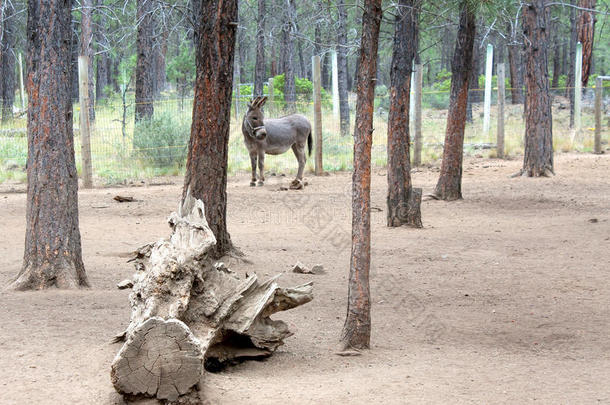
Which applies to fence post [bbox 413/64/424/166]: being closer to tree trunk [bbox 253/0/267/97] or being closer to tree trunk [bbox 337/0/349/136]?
tree trunk [bbox 337/0/349/136]

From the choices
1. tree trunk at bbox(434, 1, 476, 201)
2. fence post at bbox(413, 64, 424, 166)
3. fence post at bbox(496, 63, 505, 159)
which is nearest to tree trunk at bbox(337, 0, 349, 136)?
fence post at bbox(413, 64, 424, 166)

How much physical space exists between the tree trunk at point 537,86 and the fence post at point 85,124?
8.35 metres

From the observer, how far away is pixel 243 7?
36000 millimetres

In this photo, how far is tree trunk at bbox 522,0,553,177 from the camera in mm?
14445

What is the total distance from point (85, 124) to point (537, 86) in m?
8.62

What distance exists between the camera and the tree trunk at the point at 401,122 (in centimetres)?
973

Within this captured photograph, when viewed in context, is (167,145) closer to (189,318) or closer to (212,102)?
(212,102)

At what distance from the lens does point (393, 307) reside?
6496 millimetres

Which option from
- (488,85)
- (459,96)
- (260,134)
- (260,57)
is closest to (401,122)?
(459,96)

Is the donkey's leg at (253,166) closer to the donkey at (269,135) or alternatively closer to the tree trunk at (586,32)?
the donkey at (269,135)

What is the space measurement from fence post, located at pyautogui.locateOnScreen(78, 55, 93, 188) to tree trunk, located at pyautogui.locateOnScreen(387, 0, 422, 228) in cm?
637

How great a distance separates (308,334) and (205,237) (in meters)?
1.10

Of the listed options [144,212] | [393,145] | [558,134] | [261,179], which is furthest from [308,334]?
[558,134]

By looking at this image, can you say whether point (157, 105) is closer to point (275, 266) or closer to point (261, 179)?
point (261, 179)
